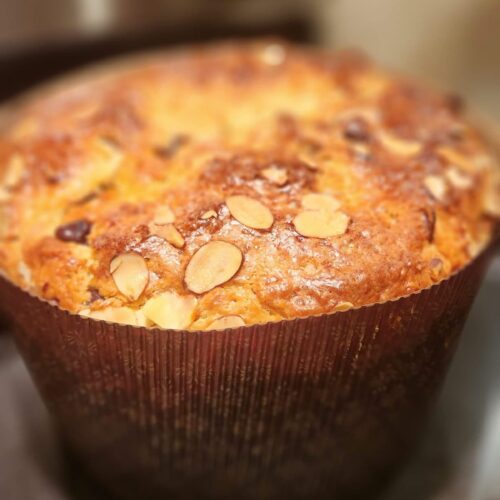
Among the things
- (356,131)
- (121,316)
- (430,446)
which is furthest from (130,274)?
(430,446)

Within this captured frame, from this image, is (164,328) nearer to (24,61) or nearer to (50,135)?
(50,135)

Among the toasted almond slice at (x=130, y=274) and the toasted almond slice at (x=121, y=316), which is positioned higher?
the toasted almond slice at (x=130, y=274)

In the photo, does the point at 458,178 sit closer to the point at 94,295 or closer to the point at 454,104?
the point at 454,104

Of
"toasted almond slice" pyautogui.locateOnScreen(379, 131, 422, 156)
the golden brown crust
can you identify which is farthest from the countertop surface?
"toasted almond slice" pyautogui.locateOnScreen(379, 131, 422, 156)

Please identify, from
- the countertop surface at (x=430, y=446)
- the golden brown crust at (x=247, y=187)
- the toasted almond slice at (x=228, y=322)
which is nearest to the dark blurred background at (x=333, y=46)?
the countertop surface at (x=430, y=446)

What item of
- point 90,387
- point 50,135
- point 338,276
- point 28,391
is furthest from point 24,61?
point 338,276

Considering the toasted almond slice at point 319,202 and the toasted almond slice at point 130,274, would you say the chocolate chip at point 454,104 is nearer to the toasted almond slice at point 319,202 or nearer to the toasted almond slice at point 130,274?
the toasted almond slice at point 319,202
